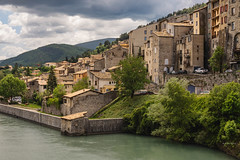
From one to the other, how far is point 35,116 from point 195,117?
100ft

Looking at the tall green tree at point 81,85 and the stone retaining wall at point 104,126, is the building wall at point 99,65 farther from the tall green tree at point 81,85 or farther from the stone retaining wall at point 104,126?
the stone retaining wall at point 104,126

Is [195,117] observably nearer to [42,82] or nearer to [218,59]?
[218,59]

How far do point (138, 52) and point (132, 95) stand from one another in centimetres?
2394

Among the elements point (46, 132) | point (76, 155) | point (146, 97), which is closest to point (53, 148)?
point (76, 155)

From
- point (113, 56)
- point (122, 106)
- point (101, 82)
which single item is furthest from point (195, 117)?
point (113, 56)

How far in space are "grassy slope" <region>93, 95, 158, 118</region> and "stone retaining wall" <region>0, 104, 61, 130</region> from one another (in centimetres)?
660

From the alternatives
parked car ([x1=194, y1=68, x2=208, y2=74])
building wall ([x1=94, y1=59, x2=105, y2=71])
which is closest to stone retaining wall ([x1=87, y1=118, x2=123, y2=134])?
parked car ([x1=194, y1=68, x2=208, y2=74])

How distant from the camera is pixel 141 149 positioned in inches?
1347

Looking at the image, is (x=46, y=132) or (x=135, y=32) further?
(x=135, y=32)

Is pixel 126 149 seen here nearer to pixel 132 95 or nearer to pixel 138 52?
pixel 132 95

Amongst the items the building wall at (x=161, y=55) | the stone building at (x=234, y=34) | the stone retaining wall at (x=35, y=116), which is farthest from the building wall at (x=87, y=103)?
the stone building at (x=234, y=34)

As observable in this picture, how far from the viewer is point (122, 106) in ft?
162

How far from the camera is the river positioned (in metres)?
31.2

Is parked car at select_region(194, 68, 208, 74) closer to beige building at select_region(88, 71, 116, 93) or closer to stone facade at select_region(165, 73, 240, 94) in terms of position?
stone facade at select_region(165, 73, 240, 94)
